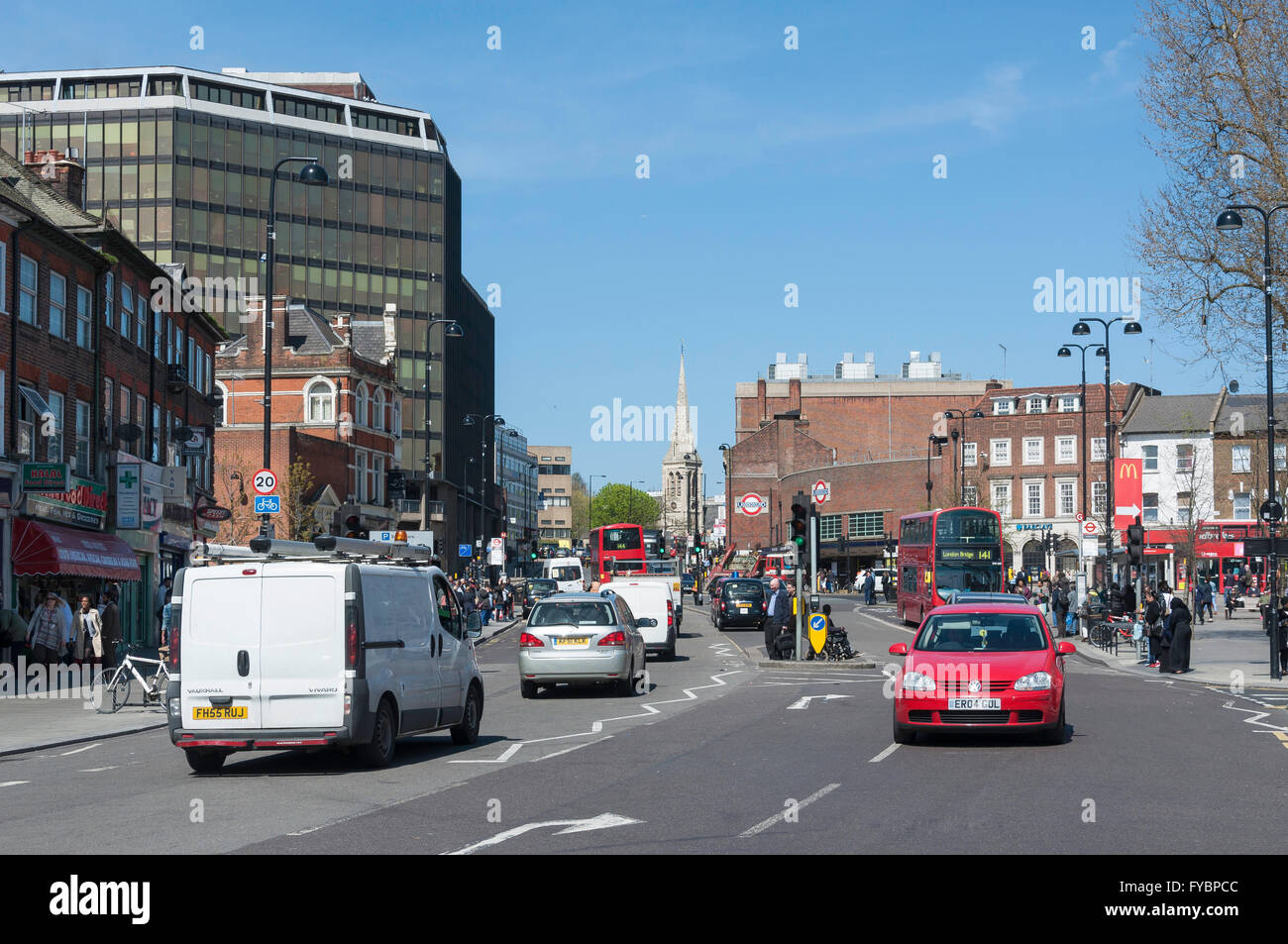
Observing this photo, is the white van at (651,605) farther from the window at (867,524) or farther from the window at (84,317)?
the window at (867,524)

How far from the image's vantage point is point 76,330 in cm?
3450

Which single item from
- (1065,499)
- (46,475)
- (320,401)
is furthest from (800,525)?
(1065,499)

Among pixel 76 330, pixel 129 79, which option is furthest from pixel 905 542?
pixel 129 79

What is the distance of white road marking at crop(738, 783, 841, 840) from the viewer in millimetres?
10117

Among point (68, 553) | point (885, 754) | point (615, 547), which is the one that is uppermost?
point (68, 553)

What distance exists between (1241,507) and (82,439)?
62.6m

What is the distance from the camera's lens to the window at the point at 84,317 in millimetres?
34688

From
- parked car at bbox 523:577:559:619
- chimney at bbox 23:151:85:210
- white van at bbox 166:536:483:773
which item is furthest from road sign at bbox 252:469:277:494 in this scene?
parked car at bbox 523:577:559:619

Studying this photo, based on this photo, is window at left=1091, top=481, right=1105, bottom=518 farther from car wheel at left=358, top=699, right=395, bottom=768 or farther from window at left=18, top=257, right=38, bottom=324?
car wheel at left=358, top=699, right=395, bottom=768

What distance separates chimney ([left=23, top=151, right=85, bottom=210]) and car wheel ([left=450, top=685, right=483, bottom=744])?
86.8 feet

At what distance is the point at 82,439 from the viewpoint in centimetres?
3466

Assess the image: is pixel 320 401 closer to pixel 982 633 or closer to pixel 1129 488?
pixel 1129 488
